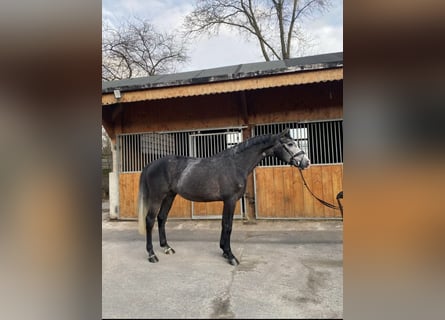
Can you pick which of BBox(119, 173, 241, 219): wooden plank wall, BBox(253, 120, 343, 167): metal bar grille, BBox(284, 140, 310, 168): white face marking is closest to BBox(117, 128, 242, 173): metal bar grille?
BBox(119, 173, 241, 219): wooden plank wall

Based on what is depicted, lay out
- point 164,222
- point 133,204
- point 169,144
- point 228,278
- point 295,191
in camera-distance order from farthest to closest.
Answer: point 169,144
point 133,204
point 295,191
point 164,222
point 228,278

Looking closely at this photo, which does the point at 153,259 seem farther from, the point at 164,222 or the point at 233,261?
the point at 233,261

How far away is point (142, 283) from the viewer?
2.32 m

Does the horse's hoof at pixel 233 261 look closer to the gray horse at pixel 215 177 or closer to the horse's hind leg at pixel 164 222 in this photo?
the gray horse at pixel 215 177

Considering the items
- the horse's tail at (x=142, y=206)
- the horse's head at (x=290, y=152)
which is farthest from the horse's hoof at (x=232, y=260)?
the horse's head at (x=290, y=152)

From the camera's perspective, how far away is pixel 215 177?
9.78ft

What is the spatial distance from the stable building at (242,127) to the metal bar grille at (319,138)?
0.02 m

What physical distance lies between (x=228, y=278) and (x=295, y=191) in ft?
9.75

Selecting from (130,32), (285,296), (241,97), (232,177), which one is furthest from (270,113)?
(130,32)

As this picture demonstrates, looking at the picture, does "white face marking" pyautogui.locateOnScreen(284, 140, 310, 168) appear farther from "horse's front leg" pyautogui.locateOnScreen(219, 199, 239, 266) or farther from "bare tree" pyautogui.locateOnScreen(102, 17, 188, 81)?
"bare tree" pyautogui.locateOnScreen(102, 17, 188, 81)

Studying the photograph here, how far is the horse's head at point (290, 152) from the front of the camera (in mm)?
3008

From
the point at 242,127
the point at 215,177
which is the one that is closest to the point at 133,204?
the point at 242,127

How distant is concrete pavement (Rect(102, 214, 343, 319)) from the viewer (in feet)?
6.03
